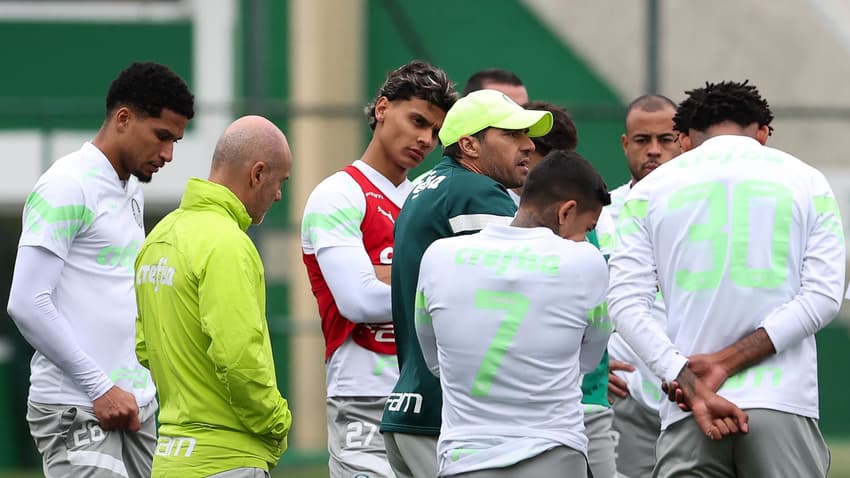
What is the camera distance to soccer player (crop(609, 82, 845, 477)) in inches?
189

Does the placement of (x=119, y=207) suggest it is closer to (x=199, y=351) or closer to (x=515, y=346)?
(x=199, y=351)

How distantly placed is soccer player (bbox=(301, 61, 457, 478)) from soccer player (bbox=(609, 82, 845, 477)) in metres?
1.07

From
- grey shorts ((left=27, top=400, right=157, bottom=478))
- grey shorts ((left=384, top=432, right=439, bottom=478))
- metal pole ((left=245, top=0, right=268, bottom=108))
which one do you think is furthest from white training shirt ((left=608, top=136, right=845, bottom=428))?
metal pole ((left=245, top=0, right=268, bottom=108))

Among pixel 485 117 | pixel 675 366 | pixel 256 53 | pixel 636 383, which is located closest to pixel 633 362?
pixel 636 383

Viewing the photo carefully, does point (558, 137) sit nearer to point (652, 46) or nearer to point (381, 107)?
point (381, 107)

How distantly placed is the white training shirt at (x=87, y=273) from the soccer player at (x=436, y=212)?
1.11 m

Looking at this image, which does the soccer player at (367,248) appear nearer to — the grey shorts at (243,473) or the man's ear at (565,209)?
the grey shorts at (243,473)

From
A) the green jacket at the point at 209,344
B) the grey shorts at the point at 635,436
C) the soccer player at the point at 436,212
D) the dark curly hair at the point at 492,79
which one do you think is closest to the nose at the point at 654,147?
the dark curly hair at the point at 492,79

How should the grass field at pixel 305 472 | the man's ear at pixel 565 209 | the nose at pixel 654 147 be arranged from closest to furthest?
the man's ear at pixel 565 209 < the nose at pixel 654 147 < the grass field at pixel 305 472

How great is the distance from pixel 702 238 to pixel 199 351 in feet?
5.21

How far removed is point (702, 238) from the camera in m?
4.87

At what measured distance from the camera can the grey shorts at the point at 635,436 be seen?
6.45m

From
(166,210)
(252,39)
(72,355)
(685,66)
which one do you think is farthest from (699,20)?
(72,355)

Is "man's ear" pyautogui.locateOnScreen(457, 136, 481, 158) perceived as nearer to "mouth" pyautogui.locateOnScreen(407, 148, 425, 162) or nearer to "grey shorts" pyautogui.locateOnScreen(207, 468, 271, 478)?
"mouth" pyautogui.locateOnScreen(407, 148, 425, 162)
